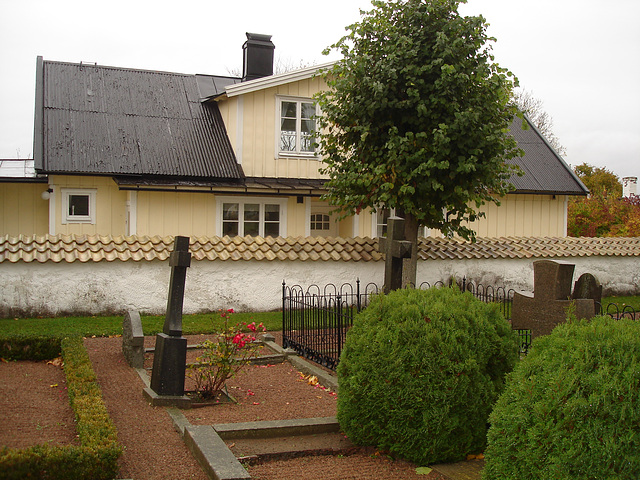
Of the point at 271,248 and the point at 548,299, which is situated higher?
the point at 271,248

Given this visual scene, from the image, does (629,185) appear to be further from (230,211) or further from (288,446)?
(288,446)

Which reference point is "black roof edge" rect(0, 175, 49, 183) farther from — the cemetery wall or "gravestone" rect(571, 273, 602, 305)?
"gravestone" rect(571, 273, 602, 305)

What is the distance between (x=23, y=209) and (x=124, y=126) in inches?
140

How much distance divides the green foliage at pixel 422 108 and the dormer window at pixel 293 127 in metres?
5.15

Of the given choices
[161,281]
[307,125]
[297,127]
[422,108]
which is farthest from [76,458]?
[307,125]

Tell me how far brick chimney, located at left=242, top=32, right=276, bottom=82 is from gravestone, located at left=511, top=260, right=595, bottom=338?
14511 millimetres

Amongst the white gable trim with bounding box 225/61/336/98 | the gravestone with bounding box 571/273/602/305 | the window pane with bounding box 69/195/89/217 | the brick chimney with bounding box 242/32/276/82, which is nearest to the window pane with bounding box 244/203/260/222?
the white gable trim with bounding box 225/61/336/98

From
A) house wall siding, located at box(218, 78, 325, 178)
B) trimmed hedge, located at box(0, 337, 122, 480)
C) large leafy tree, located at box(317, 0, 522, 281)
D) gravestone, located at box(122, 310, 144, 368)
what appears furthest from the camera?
house wall siding, located at box(218, 78, 325, 178)

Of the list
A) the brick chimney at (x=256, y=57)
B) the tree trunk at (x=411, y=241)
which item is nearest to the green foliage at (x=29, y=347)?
the tree trunk at (x=411, y=241)

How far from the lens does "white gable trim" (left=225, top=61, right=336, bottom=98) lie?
16.6 meters

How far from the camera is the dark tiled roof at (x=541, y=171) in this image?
20.3 metres

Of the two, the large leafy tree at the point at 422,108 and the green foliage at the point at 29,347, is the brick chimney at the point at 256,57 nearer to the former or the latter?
the large leafy tree at the point at 422,108

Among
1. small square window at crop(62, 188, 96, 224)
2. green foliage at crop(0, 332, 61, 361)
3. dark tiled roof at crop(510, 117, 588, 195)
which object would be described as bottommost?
green foliage at crop(0, 332, 61, 361)

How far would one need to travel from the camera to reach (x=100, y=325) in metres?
11.0
